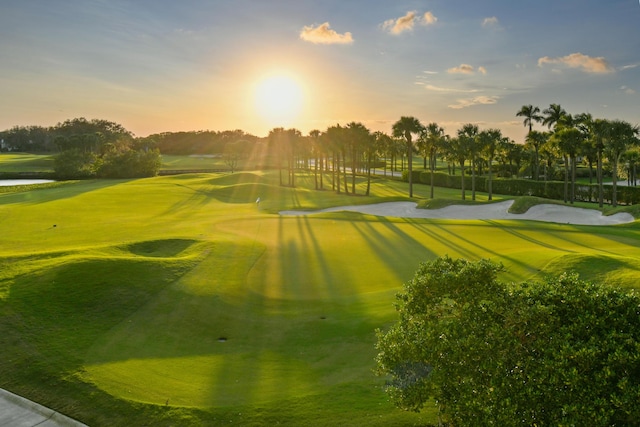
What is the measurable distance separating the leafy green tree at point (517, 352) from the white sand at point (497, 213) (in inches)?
1460

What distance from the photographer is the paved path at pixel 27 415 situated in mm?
9766

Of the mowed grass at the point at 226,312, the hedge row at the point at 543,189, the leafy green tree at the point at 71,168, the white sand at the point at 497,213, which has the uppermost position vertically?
the leafy green tree at the point at 71,168

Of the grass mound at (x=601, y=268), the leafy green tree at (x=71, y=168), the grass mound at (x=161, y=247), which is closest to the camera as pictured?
the grass mound at (x=601, y=268)

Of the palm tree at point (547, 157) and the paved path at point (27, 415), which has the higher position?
the palm tree at point (547, 157)

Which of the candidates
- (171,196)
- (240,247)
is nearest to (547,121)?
(171,196)

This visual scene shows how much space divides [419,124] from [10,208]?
52.5 meters

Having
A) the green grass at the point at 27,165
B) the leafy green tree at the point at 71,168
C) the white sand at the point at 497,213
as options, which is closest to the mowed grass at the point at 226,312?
the white sand at the point at 497,213

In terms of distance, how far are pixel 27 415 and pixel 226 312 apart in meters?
6.84

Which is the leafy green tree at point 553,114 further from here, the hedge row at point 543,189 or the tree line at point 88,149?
the tree line at point 88,149

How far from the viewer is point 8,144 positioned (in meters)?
182

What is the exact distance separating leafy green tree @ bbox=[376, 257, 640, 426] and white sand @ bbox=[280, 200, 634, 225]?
3707cm

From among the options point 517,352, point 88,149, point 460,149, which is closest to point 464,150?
point 460,149

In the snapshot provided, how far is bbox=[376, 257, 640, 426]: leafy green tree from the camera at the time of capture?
638 centimetres

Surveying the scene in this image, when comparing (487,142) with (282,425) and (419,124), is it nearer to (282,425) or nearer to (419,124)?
(419,124)
